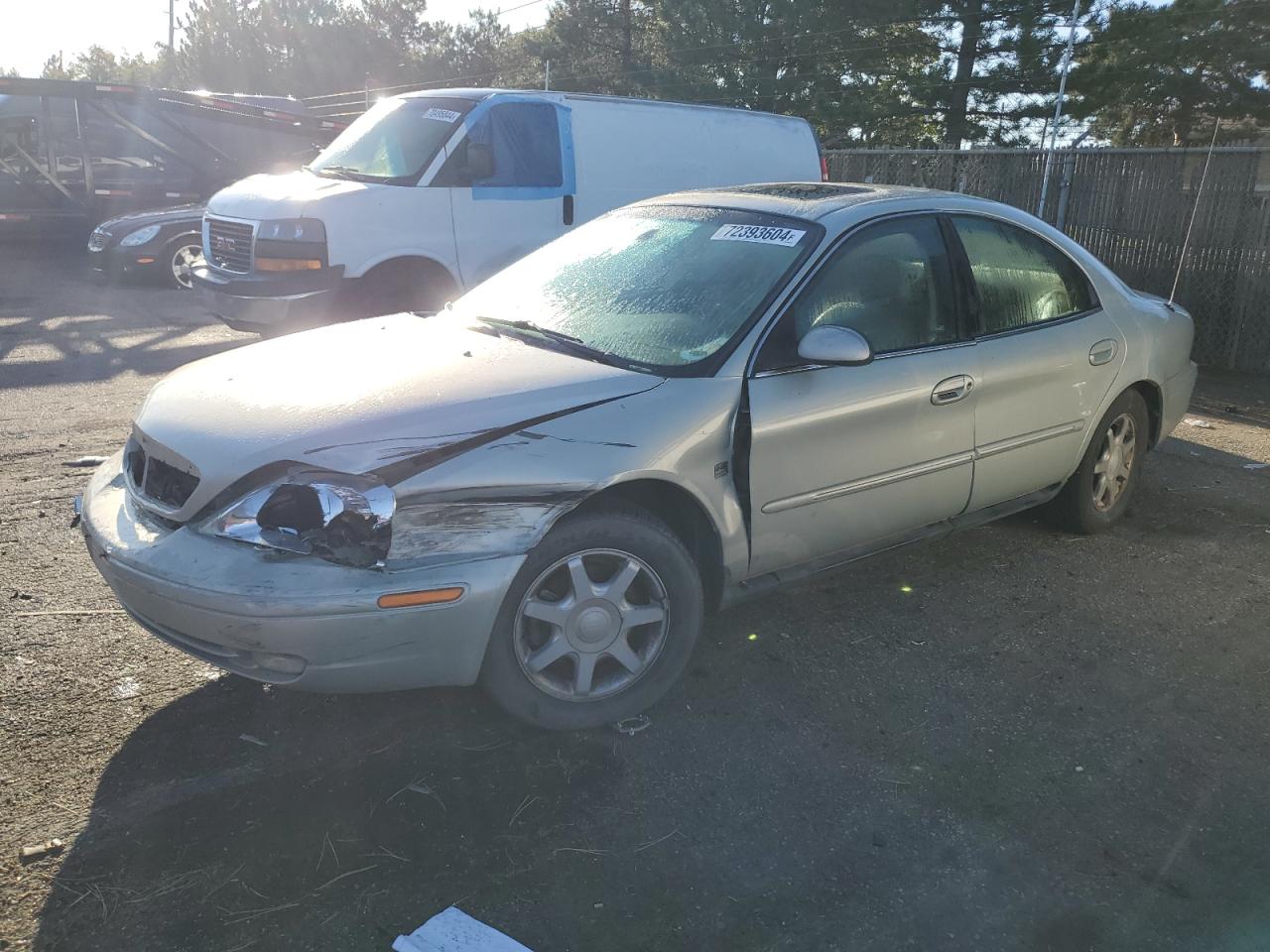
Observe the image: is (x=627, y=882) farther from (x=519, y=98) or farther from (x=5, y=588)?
(x=519, y=98)

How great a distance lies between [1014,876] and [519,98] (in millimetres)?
7063

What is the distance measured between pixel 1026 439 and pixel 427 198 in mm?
5066

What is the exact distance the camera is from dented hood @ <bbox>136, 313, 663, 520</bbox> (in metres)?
2.99

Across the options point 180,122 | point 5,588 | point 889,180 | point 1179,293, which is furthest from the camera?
point 180,122

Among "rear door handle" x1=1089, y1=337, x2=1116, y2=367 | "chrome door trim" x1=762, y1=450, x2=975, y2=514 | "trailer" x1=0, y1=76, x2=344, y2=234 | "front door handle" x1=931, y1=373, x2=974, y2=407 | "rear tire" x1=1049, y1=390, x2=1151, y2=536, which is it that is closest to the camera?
"chrome door trim" x1=762, y1=450, x2=975, y2=514

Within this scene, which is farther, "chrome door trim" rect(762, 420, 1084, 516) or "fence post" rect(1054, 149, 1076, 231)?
"fence post" rect(1054, 149, 1076, 231)

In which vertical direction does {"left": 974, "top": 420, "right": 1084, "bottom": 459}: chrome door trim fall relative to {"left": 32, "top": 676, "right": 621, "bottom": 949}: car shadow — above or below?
above

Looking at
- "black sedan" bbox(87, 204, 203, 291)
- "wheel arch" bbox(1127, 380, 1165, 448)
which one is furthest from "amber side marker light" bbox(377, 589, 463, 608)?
"black sedan" bbox(87, 204, 203, 291)

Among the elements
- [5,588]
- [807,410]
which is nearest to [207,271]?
[5,588]

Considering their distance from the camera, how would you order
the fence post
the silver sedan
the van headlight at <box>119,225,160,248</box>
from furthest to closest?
the van headlight at <box>119,225,160,248</box>, the fence post, the silver sedan

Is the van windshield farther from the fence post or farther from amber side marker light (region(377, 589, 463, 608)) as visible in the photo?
the fence post

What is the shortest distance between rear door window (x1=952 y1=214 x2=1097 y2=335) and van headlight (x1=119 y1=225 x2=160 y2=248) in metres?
10.7

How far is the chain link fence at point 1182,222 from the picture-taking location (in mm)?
9547

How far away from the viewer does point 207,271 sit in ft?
27.6
